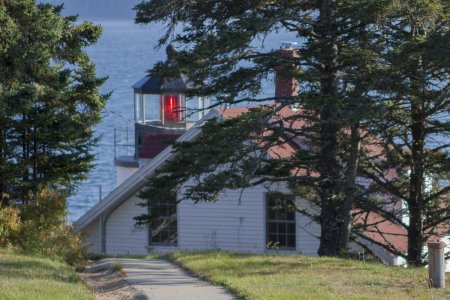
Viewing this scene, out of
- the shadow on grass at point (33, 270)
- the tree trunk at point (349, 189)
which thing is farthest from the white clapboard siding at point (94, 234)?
the shadow on grass at point (33, 270)

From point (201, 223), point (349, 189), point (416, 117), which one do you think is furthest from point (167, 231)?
point (349, 189)

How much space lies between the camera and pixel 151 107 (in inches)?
1556

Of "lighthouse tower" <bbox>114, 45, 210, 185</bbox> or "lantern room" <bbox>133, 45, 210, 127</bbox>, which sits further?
"lantern room" <bbox>133, 45, 210, 127</bbox>

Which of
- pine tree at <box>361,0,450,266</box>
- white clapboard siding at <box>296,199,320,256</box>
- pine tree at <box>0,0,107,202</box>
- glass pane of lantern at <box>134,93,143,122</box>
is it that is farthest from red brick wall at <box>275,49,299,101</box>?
glass pane of lantern at <box>134,93,143,122</box>

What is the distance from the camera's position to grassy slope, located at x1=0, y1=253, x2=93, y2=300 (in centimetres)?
1321

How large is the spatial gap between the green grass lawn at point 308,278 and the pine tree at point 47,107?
605cm

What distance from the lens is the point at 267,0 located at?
766 inches

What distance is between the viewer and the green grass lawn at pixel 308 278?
13.6 m

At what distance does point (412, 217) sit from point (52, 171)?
980cm

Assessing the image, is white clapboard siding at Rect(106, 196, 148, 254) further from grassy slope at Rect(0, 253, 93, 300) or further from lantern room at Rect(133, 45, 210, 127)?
grassy slope at Rect(0, 253, 93, 300)

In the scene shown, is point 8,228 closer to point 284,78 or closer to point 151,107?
point 284,78

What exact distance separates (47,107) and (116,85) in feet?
232

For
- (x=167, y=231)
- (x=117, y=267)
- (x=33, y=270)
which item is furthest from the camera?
(x=167, y=231)

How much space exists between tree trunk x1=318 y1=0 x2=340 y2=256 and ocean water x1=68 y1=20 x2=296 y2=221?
1.26m
